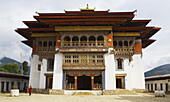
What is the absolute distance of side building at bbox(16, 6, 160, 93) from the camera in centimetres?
1997

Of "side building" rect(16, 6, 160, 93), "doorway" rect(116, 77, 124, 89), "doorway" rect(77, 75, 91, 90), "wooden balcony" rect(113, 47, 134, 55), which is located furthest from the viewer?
"doorway" rect(77, 75, 91, 90)

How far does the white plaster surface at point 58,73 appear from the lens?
64.9 ft

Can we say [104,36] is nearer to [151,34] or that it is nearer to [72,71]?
[72,71]

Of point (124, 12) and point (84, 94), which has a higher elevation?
point (124, 12)

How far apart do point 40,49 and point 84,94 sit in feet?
32.3

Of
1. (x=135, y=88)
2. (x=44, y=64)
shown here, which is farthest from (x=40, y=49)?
(x=135, y=88)

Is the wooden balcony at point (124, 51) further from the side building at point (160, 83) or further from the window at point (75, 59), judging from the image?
the side building at point (160, 83)

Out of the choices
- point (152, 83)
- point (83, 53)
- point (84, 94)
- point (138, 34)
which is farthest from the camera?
point (152, 83)

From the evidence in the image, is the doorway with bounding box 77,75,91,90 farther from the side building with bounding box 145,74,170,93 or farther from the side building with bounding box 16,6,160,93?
the side building with bounding box 145,74,170,93

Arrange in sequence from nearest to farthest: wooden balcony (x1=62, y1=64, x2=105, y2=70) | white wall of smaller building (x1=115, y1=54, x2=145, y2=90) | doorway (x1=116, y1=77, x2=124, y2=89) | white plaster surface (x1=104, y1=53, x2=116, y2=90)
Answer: white plaster surface (x1=104, y1=53, x2=116, y2=90), wooden balcony (x1=62, y1=64, x2=105, y2=70), doorway (x1=116, y1=77, x2=124, y2=89), white wall of smaller building (x1=115, y1=54, x2=145, y2=90)

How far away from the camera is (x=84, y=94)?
19.1 metres

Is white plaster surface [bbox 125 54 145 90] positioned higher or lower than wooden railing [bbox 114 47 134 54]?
lower

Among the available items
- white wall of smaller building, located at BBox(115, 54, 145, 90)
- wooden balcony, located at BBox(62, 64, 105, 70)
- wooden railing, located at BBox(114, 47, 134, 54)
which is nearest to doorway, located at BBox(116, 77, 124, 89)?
white wall of smaller building, located at BBox(115, 54, 145, 90)

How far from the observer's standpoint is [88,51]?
20047 mm
